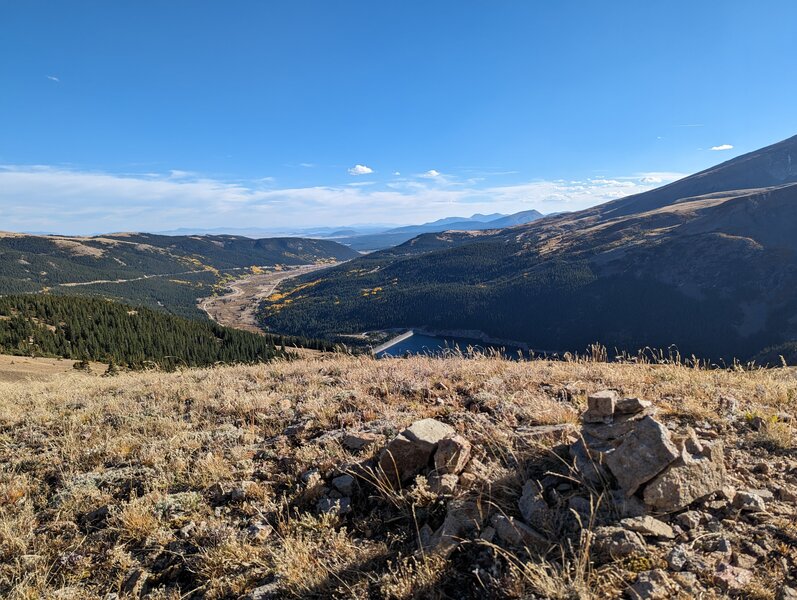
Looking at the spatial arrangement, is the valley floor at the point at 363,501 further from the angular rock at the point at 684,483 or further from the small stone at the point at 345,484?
the angular rock at the point at 684,483

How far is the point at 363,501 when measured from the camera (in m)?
5.13

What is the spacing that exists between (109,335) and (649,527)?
91.3 metres

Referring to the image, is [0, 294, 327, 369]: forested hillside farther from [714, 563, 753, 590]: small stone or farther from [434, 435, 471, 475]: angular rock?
[714, 563, 753, 590]: small stone

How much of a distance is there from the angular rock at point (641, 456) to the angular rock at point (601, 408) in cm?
85

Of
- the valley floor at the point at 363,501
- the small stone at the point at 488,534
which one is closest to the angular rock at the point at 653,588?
the valley floor at the point at 363,501

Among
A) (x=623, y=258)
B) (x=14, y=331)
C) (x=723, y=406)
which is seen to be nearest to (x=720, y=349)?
(x=623, y=258)

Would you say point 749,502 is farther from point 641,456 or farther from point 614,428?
point 614,428

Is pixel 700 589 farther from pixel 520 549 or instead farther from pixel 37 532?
pixel 37 532

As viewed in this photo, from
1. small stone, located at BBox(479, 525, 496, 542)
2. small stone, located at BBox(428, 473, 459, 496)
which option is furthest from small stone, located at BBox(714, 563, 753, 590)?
small stone, located at BBox(428, 473, 459, 496)

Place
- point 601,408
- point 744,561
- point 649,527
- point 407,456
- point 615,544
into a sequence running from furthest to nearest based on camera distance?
point 407,456, point 601,408, point 649,527, point 615,544, point 744,561

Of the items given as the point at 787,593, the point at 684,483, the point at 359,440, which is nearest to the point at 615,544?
the point at 684,483

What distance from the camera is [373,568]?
4016 mm

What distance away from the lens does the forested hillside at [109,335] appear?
61.5 m

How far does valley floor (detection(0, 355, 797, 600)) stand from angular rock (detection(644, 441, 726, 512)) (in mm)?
145
